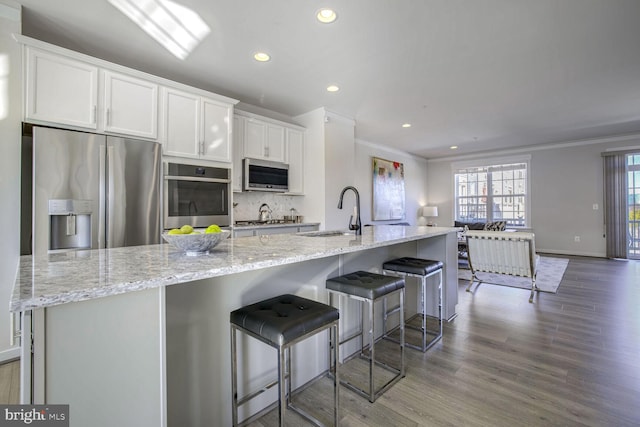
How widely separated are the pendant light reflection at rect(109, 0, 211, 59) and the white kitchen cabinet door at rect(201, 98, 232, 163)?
2.45ft

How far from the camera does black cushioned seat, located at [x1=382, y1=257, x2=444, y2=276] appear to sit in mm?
2332

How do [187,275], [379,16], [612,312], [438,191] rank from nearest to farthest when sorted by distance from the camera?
[187,275], [379,16], [612,312], [438,191]

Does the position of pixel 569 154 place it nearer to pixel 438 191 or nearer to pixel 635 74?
pixel 438 191

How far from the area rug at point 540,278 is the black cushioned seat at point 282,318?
3.97 meters

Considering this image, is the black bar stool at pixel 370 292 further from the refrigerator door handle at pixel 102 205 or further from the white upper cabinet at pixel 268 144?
the white upper cabinet at pixel 268 144

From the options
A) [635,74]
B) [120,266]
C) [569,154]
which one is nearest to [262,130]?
[120,266]

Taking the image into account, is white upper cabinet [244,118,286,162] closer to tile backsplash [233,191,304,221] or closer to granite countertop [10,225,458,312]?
tile backsplash [233,191,304,221]

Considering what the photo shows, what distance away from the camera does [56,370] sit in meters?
0.78

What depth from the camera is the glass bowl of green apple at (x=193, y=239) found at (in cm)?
126

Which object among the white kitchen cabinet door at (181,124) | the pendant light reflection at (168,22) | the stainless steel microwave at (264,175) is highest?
the pendant light reflection at (168,22)

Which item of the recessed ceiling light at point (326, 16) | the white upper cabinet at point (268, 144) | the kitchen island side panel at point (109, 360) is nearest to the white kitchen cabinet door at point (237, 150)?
the white upper cabinet at point (268, 144)

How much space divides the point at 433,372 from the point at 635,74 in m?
4.03

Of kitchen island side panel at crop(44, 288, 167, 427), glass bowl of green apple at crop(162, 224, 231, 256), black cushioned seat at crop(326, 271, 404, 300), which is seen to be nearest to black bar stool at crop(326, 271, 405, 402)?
black cushioned seat at crop(326, 271, 404, 300)

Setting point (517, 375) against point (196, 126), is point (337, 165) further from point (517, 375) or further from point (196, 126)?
point (517, 375)
